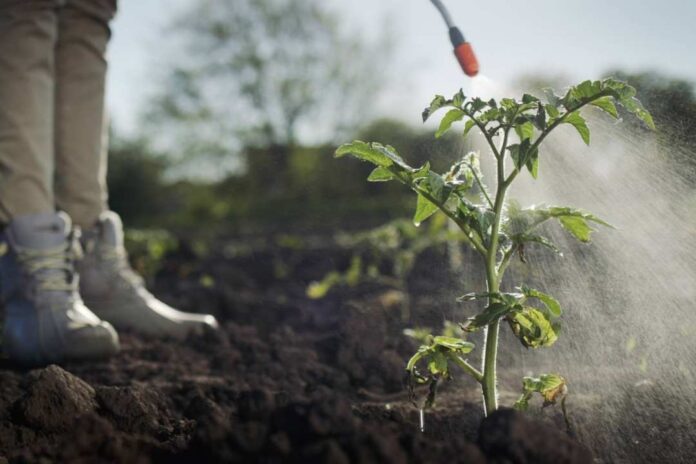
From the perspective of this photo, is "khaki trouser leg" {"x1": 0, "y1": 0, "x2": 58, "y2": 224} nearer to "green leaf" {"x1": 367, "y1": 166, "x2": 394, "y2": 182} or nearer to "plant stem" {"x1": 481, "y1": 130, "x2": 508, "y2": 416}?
"green leaf" {"x1": 367, "y1": 166, "x2": 394, "y2": 182}

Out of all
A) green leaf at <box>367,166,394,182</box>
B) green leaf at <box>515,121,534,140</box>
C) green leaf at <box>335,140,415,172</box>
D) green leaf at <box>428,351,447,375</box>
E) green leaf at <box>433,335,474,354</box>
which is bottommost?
green leaf at <box>428,351,447,375</box>

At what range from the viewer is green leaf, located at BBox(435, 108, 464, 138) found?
1509 mm

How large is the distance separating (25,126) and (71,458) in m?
2.04

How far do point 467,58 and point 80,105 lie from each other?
204 centimetres

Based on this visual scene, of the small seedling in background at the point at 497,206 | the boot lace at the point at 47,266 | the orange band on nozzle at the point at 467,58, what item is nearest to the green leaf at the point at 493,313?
the small seedling in background at the point at 497,206

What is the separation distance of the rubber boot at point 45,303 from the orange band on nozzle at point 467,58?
1.64m

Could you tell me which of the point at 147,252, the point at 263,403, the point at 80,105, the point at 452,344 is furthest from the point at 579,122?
the point at 147,252

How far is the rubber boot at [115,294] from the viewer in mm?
3410

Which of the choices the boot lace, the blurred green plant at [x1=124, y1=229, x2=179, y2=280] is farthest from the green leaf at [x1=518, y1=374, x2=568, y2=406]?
the blurred green plant at [x1=124, y1=229, x2=179, y2=280]

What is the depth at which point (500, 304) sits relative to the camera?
1397mm

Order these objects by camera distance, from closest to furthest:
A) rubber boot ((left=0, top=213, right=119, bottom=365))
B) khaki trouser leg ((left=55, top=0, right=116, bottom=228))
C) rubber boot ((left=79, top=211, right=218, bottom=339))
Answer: rubber boot ((left=0, top=213, right=119, bottom=365)) < khaki trouser leg ((left=55, top=0, right=116, bottom=228)) < rubber boot ((left=79, top=211, right=218, bottom=339))

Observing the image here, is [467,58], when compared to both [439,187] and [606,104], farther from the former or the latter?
[439,187]

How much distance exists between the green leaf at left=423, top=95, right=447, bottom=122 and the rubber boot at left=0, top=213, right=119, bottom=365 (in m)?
1.76

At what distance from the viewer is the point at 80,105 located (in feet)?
10.9
